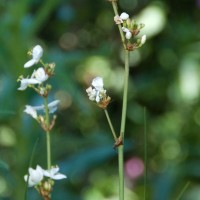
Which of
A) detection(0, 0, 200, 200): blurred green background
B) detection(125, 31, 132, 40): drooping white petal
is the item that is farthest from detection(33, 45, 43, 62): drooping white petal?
detection(0, 0, 200, 200): blurred green background

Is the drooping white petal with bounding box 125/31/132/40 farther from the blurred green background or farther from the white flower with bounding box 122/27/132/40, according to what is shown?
Answer: the blurred green background

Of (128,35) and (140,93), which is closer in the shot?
(128,35)

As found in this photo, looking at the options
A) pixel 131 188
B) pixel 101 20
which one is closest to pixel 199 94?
pixel 131 188

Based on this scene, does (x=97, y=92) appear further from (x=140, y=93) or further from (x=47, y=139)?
(x=140, y=93)

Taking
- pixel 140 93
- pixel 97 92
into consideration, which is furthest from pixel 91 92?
pixel 140 93

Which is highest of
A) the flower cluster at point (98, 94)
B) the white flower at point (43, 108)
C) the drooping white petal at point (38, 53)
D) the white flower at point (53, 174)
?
the drooping white petal at point (38, 53)

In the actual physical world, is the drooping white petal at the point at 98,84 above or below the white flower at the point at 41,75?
below

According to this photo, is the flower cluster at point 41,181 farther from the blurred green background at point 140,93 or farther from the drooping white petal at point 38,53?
the blurred green background at point 140,93

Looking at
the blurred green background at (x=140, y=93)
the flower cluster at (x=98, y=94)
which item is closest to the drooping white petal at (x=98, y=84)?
the flower cluster at (x=98, y=94)

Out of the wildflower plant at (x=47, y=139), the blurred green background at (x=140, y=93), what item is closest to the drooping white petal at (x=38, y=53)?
the wildflower plant at (x=47, y=139)

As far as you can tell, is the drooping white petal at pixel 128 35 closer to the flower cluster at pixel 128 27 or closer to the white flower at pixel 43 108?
the flower cluster at pixel 128 27

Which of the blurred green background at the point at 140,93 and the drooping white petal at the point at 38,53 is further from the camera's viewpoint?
the blurred green background at the point at 140,93

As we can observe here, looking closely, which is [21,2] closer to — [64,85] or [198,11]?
[64,85]
